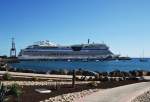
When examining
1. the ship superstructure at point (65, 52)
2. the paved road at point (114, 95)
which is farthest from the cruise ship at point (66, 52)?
the paved road at point (114, 95)

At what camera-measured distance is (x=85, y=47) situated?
145m

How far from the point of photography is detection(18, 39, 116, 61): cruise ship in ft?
476

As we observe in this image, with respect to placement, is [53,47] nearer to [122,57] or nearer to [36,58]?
[36,58]

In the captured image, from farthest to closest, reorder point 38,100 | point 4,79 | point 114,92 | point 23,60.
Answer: point 23,60, point 4,79, point 114,92, point 38,100

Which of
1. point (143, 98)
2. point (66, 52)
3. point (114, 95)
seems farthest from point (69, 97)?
point (66, 52)

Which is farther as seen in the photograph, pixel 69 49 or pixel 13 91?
pixel 69 49

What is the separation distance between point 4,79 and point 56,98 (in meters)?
10.7

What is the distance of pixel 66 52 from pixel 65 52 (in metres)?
0.44

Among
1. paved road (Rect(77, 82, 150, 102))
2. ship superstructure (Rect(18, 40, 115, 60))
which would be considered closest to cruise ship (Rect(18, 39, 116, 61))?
ship superstructure (Rect(18, 40, 115, 60))

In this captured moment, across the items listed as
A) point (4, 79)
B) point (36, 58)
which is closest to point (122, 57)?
point (36, 58)

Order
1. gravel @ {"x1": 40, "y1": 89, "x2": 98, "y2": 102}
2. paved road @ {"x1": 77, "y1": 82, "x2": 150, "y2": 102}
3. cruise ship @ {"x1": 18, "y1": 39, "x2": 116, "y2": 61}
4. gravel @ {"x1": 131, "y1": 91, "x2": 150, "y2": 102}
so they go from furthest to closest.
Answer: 1. cruise ship @ {"x1": 18, "y1": 39, "x2": 116, "y2": 61}
2. gravel @ {"x1": 131, "y1": 91, "x2": 150, "y2": 102}
3. paved road @ {"x1": 77, "y1": 82, "x2": 150, "y2": 102}
4. gravel @ {"x1": 40, "y1": 89, "x2": 98, "y2": 102}

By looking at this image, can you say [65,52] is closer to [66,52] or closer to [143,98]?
[66,52]

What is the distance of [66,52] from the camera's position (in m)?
147

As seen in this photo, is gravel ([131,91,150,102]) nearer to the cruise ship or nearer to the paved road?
→ the paved road
